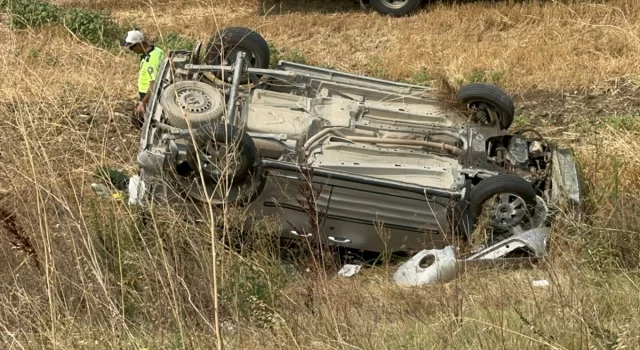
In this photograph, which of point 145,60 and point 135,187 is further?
point 145,60

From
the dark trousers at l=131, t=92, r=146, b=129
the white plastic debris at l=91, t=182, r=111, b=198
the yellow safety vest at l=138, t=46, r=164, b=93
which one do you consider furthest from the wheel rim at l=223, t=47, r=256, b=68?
the white plastic debris at l=91, t=182, r=111, b=198

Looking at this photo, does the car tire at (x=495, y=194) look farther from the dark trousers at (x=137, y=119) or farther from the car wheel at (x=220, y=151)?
the dark trousers at (x=137, y=119)

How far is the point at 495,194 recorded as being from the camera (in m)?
6.58

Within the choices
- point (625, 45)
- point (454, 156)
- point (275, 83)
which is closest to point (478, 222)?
point (454, 156)

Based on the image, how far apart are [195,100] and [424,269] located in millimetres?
2314

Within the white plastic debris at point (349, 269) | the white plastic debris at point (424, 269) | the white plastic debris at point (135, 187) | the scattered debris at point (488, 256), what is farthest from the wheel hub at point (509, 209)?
Result: the white plastic debris at point (135, 187)

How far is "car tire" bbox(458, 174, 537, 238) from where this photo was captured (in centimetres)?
657

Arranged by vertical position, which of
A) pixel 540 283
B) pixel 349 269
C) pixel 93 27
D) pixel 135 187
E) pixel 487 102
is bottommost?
pixel 349 269

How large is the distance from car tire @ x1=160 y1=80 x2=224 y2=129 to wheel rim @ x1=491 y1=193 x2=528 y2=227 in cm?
216

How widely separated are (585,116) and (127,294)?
7066mm

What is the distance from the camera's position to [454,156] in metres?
7.12

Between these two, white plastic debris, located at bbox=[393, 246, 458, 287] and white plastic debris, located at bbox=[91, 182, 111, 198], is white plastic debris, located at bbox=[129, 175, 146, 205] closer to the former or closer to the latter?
white plastic debris, located at bbox=[91, 182, 111, 198]

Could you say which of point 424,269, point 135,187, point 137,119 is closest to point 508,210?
point 424,269

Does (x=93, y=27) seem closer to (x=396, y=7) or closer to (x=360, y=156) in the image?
(x=396, y=7)
